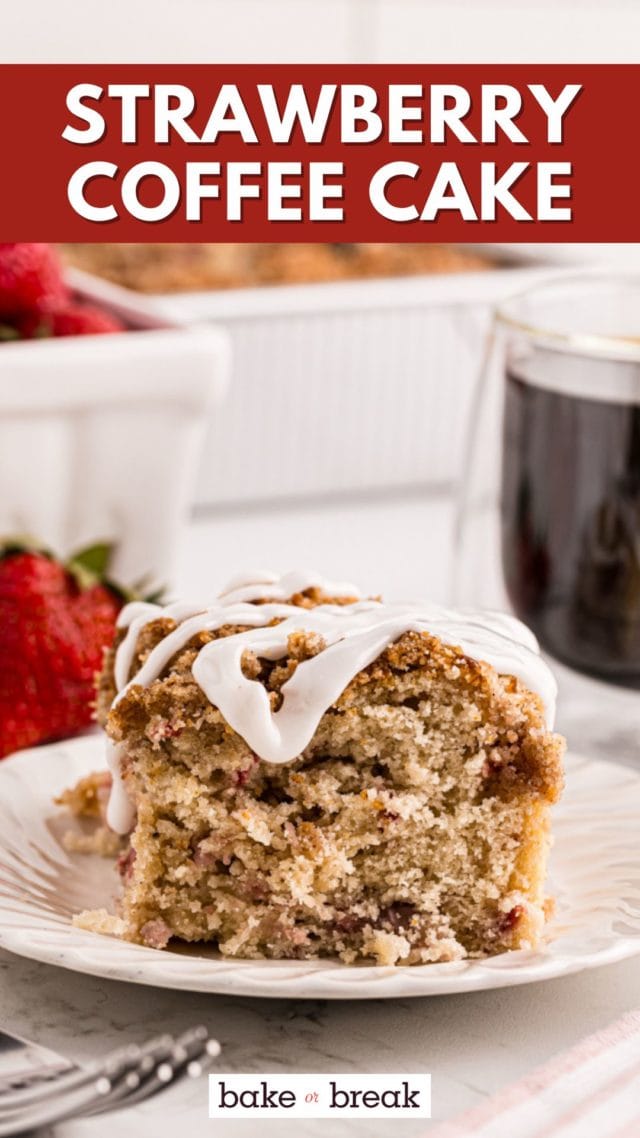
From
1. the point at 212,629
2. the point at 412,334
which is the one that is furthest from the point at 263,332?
the point at 212,629

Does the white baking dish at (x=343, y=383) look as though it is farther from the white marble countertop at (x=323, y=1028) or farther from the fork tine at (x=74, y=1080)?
the fork tine at (x=74, y=1080)

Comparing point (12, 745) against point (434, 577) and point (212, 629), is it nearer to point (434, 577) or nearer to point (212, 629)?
point (212, 629)

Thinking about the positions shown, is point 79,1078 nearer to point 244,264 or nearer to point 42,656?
point 42,656

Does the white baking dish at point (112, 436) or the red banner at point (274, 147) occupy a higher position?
the red banner at point (274, 147)

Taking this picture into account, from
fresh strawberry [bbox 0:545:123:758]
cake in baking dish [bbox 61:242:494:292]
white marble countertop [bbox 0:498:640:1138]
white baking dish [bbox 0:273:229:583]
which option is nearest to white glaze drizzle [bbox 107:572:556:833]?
white marble countertop [bbox 0:498:640:1138]
